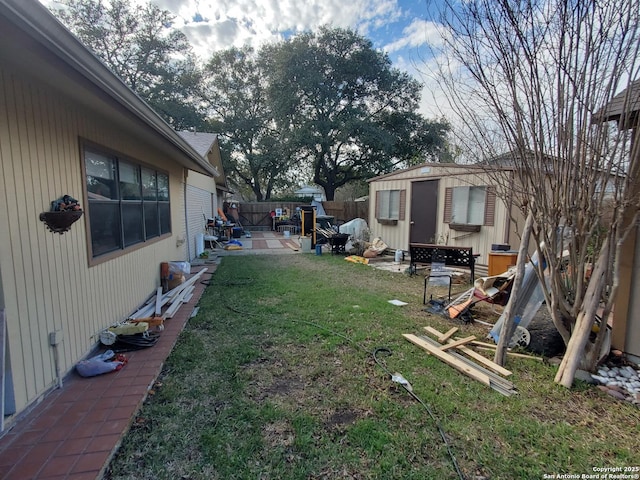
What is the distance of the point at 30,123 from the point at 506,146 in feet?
13.0

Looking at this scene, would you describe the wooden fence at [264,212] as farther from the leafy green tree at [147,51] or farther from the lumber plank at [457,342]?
the lumber plank at [457,342]

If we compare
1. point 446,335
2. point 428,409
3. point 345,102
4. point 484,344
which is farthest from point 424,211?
point 345,102

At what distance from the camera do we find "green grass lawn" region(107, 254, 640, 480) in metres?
1.81

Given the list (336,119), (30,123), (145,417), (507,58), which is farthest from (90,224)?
(336,119)

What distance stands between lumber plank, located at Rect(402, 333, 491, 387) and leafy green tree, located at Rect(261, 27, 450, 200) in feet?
49.9

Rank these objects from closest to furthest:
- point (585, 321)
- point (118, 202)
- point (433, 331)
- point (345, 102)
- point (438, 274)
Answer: point (585, 321) → point (433, 331) → point (118, 202) → point (438, 274) → point (345, 102)

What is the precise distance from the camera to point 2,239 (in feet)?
6.56

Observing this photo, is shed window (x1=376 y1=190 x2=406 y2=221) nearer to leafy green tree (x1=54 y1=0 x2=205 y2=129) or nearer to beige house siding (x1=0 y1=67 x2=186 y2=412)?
beige house siding (x1=0 y1=67 x2=186 y2=412)

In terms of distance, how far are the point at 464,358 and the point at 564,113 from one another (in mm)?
2326

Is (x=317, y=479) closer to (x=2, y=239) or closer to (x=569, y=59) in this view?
(x=2, y=239)

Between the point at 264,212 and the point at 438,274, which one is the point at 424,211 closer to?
the point at 438,274

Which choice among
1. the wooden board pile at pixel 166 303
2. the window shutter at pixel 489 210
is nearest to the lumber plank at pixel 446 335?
the wooden board pile at pixel 166 303

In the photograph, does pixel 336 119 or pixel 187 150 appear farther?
pixel 336 119

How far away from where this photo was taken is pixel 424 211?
841 centimetres
